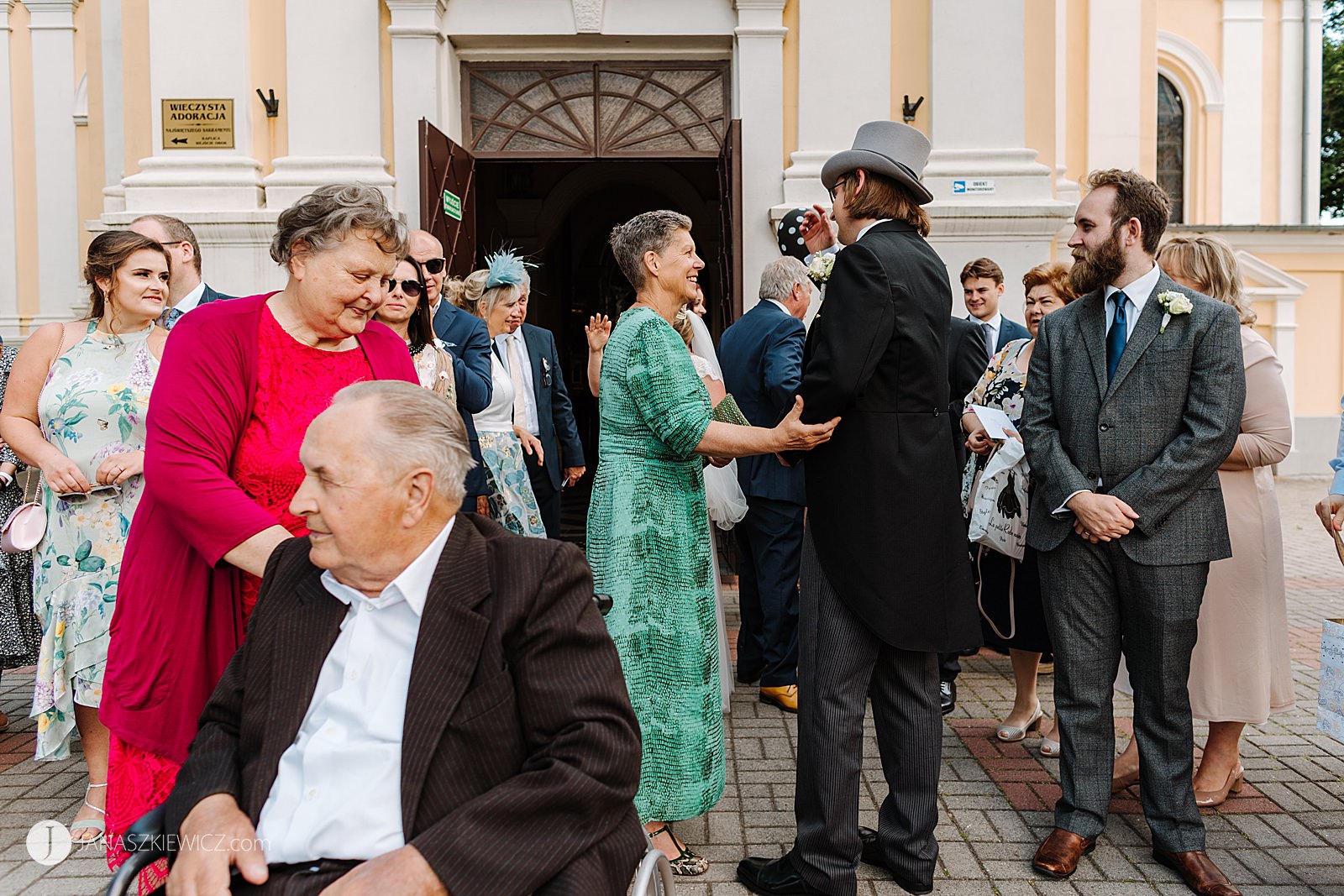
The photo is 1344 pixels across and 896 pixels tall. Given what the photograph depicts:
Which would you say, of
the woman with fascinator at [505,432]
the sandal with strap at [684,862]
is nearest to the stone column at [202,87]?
the woman with fascinator at [505,432]

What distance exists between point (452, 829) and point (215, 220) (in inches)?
272

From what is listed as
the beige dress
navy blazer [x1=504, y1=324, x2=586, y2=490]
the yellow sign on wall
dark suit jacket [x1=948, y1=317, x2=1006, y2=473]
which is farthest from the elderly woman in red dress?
the yellow sign on wall

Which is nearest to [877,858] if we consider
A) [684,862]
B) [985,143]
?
[684,862]

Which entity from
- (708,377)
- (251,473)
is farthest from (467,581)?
(708,377)

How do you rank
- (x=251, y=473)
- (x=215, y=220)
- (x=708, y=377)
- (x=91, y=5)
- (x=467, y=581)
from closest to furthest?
(x=467, y=581) → (x=251, y=473) → (x=708, y=377) → (x=215, y=220) → (x=91, y=5)

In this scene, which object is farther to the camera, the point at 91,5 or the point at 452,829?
the point at 91,5

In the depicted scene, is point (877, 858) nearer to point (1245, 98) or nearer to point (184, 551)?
point (184, 551)

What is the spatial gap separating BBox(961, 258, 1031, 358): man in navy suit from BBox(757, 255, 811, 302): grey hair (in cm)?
106

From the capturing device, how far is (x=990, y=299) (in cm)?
589

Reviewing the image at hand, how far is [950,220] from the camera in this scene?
7730 mm

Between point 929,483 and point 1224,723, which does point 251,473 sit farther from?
point 1224,723

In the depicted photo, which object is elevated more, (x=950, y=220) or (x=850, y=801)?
(x=950, y=220)

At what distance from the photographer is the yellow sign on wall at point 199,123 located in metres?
7.84

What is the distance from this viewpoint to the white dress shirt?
240 inches
